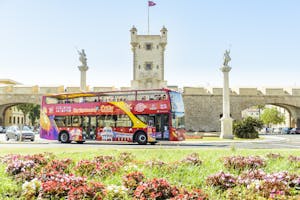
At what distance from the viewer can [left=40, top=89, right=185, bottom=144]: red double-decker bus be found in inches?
831

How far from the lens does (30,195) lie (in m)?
5.02

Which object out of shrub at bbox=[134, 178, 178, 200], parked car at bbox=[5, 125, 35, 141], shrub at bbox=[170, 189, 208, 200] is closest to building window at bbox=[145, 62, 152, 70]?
parked car at bbox=[5, 125, 35, 141]

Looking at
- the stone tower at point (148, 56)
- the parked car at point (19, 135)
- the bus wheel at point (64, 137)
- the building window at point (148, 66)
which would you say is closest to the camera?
the bus wheel at point (64, 137)

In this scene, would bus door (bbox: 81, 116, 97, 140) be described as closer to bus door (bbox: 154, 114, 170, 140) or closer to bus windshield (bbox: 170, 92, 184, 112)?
bus door (bbox: 154, 114, 170, 140)

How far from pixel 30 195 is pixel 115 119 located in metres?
17.1

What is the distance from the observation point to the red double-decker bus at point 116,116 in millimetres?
21109

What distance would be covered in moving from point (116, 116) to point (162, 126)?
3.17m

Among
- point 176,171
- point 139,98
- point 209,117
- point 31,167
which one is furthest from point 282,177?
point 209,117

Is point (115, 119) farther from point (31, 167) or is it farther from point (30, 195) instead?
point (30, 195)

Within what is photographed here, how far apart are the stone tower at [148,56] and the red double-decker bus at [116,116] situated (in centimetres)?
3080

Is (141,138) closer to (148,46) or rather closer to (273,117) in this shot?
(148,46)

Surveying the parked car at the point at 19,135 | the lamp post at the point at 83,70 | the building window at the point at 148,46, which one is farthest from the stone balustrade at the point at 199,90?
the parked car at the point at 19,135

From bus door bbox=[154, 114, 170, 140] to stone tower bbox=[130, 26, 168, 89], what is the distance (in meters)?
33.3

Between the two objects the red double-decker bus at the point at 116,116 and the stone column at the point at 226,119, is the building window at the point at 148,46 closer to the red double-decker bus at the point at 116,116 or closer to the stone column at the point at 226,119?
the stone column at the point at 226,119
